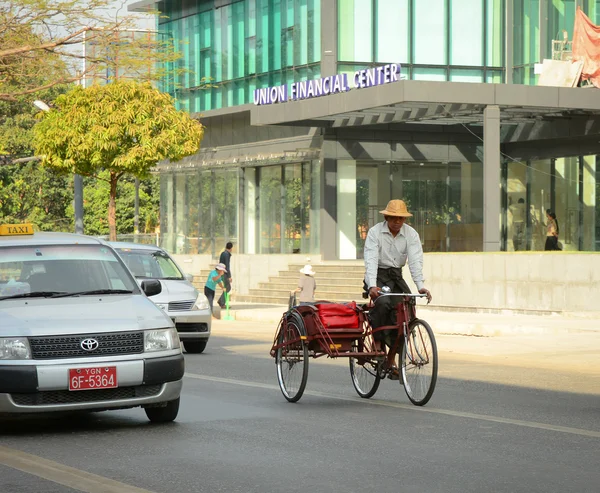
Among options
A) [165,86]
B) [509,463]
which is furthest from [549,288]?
[165,86]

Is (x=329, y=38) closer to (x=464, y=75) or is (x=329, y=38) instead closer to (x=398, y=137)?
(x=398, y=137)

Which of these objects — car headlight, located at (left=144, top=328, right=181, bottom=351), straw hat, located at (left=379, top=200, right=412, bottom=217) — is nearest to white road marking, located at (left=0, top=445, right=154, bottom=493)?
car headlight, located at (left=144, top=328, right=181, bottom=351)

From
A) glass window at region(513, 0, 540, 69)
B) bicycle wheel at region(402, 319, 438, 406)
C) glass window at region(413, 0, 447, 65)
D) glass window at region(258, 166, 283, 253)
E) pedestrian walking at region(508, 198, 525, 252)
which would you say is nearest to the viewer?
bicycle wheel at region(402, 319, 438, 406)

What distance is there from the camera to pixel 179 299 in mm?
19156

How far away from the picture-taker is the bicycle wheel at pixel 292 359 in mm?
12008

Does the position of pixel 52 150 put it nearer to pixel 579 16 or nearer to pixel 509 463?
pixel 579 16

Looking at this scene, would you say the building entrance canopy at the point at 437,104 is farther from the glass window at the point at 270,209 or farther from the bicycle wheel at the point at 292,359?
the bicycle wheel at the point at 292,359

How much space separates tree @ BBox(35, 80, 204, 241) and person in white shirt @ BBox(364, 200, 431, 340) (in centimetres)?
2345

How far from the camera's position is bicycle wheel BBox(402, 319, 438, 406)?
37.5 ft

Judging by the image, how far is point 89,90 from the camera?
117 feet

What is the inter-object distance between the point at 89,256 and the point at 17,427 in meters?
1.74

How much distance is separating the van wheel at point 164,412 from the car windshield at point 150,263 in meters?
9.51

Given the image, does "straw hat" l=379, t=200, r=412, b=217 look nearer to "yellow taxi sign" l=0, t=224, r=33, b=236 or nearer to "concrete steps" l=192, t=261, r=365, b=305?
"yellow taxi sign" l=0, t=224, r=33, b=236

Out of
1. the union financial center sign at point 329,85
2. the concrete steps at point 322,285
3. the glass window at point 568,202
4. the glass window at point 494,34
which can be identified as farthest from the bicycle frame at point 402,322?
the glass window at point 494,34
